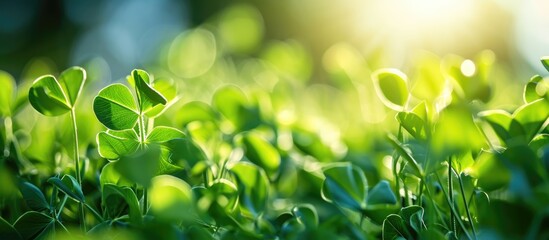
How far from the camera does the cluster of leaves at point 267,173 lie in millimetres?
289

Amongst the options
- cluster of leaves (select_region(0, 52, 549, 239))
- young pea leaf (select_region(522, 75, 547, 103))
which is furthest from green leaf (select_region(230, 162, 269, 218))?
young pea leaf (select_region(522, 75, 547, 103))

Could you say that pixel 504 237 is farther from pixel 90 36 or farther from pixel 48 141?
pixel 90 36

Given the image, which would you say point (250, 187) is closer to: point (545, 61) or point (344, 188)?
point (344, 188)

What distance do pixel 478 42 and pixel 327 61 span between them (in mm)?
2939

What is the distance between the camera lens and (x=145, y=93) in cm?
37

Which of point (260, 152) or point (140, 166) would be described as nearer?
point (140, 166)

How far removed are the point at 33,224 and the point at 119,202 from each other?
6 centimetres

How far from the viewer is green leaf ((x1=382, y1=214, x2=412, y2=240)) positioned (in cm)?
35

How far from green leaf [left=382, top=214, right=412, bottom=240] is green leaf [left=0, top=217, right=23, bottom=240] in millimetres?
256

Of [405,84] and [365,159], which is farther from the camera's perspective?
[365,159]

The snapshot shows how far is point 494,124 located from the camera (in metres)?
0.37

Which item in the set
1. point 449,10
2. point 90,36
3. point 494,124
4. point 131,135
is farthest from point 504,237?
point 90,36

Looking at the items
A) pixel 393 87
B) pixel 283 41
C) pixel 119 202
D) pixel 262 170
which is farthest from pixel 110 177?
pixel 283 41

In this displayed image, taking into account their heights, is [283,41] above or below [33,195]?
below
